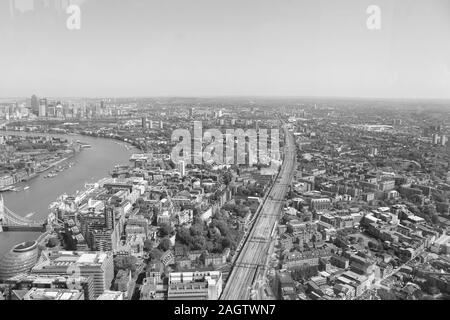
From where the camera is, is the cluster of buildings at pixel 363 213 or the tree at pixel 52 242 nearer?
the cluster of buildings at pixel 363 213

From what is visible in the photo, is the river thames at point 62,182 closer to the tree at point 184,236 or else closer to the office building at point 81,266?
the office building at point 81,266

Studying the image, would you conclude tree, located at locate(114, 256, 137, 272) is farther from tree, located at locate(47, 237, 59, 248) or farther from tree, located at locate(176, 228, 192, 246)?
tree, located at locate(47, 237, 59, 248)

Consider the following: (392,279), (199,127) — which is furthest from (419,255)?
(199,127)

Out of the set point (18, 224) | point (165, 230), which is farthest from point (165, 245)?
point (18, 224)

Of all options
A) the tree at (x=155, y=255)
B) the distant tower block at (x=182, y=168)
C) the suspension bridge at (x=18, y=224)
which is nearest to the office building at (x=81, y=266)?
the tree at (x=155, y=255)

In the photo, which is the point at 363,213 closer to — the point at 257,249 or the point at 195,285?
the point at 257,249

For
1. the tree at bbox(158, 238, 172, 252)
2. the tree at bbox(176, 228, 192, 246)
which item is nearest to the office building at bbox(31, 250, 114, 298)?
the tree at bbox(158, 238, 172, 252)

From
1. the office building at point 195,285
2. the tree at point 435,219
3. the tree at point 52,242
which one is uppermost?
the office building at point 195,285
